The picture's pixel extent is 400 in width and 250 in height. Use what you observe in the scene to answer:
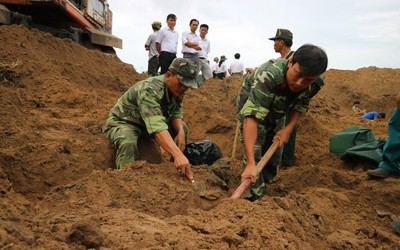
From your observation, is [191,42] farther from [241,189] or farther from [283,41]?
[241,189]

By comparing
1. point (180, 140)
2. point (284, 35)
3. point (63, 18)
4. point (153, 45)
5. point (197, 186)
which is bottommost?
point (197, 186)

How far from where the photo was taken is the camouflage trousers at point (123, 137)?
13.1 ft

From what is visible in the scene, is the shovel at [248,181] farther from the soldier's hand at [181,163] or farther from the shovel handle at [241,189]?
the soldier's hand at [181,163]

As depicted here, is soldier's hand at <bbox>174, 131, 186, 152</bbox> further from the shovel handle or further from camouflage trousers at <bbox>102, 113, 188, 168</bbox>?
the shovel handle

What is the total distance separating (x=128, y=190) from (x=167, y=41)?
6.01 meters

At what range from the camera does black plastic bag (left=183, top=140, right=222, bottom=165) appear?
4.55 meters

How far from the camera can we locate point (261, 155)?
3715 millimetres

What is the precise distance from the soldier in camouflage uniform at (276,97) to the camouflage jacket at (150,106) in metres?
0.83

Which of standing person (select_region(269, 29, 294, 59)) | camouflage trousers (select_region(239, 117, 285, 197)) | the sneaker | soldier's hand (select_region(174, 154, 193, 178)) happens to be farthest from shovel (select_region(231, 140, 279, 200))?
standing person (select_region(269, 29, 294, 59))

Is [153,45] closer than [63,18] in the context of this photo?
Yes

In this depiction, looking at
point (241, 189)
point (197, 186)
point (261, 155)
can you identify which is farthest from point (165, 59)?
point (241, 189)

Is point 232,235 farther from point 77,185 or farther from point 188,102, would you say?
point 188,102

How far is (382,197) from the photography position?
375cm

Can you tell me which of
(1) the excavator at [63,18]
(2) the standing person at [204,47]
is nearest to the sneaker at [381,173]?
(2) the standing person at [204,47]
